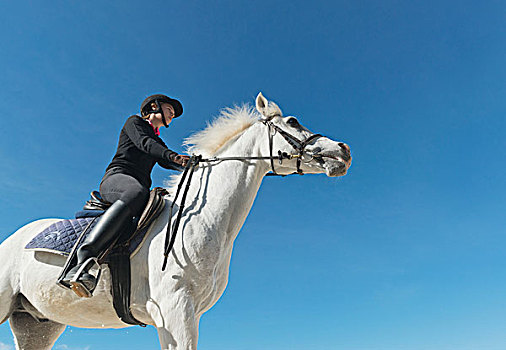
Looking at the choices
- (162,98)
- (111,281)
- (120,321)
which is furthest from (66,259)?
(162,98)

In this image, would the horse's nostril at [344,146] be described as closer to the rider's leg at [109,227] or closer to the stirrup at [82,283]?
the rider's leg at [109,227]

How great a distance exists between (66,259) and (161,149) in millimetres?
1666

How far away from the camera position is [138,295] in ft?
14.2

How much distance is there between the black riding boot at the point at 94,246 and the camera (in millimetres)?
4121

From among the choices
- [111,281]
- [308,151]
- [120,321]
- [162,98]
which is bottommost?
[120,321]

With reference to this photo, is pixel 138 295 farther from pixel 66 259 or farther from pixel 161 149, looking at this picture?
pixel 161 149

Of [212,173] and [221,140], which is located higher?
[221,140]

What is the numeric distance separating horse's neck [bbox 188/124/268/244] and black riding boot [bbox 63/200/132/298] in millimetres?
837

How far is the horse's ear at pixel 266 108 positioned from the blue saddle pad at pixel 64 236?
2.18 metres

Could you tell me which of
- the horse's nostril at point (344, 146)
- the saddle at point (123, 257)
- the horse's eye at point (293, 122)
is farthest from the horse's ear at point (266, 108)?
the saddle at point (123, 257)

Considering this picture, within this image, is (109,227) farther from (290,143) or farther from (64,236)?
(290,143)

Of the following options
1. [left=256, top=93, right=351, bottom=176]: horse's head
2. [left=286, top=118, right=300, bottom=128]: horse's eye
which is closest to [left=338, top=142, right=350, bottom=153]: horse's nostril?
[left=256, top=93, right=351, bottom=176]: horse's head

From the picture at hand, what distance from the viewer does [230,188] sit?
482 centimetres

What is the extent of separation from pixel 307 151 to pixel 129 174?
2.22 metres
